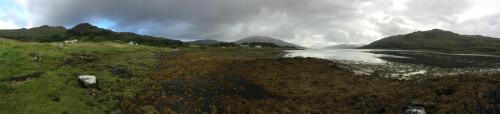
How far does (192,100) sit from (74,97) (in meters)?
8.60

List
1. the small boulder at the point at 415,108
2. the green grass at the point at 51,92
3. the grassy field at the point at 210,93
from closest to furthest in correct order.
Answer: the green grass at the point at 51,92 < the small boulder at the point at 415,108 < the grassy field at the point at 210,93

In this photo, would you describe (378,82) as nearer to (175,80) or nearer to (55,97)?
(175,80)

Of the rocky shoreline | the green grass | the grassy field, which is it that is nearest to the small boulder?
the grassy field

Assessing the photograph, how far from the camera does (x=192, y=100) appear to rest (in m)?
30.3

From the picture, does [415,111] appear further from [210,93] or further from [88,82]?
[88,82]

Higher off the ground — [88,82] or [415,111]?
[88,82]

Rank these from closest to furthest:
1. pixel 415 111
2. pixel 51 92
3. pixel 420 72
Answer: pixel 415 111 → pixel 51 92 → pixel 420 72

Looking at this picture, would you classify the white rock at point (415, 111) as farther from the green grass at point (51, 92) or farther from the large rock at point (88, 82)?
the large rock at point (88, 82)

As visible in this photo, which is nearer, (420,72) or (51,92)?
(51,92)

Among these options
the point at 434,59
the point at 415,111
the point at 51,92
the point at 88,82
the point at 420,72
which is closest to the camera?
the point at 415,111

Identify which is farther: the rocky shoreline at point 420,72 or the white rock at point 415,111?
the rocky shoreline at point 420,72

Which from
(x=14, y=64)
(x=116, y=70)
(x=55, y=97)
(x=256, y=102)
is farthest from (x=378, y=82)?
(x=14, y=64)

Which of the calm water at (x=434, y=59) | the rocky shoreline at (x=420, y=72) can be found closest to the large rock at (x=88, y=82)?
the rocky shoreline at (x=420, y=72)

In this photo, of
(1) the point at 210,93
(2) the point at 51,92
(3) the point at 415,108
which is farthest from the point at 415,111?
(2) the point at 51,92
